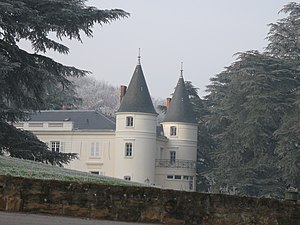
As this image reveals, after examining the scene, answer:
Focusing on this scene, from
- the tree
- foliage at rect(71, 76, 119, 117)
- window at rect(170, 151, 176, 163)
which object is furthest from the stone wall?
foliage at rect(71, 76, 119, 117)

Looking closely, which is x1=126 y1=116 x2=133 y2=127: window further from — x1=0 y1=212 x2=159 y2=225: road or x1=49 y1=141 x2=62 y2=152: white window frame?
x1=0 y1=212 x2=159 y2=225: road

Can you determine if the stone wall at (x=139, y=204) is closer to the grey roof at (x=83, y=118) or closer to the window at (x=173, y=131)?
the grey roof at (x=83, y=118)

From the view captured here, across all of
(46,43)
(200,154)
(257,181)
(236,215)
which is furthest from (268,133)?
(236,215)

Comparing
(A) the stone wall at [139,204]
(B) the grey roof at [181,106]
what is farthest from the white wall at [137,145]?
(A) the stone wall at [139,204]

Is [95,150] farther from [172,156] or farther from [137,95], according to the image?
[172,156]

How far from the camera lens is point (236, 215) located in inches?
596

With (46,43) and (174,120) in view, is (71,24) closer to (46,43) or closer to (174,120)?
(46,43)

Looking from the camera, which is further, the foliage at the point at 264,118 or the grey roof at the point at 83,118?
the grey roof at the point at 83,118

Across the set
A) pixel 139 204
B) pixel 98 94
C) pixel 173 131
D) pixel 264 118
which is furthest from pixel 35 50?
pixel 98 94

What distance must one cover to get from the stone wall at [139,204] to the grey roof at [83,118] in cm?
5180

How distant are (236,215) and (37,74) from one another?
458 inches

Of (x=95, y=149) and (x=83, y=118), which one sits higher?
(x=83, y=118)

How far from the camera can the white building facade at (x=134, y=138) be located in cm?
6475

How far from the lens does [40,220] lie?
1295 centimetres
